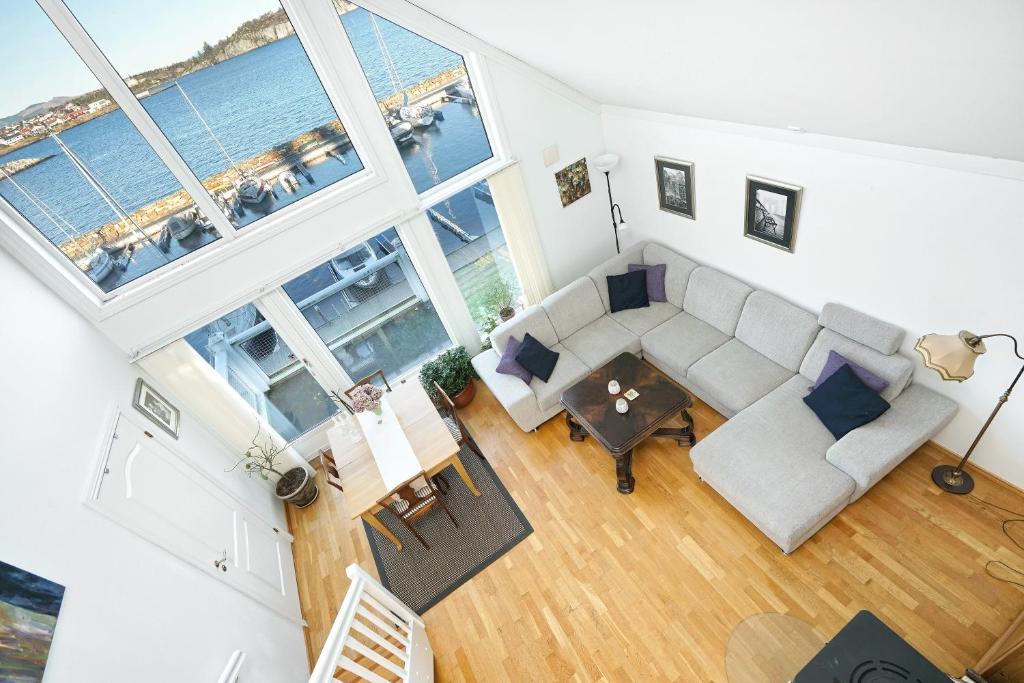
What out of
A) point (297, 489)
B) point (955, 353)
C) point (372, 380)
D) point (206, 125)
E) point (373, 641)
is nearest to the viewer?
point (955, 353)

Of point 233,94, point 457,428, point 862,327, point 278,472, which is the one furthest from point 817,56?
point 278,472

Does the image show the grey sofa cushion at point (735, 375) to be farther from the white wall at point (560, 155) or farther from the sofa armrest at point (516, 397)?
the white wall at point (560, 155)

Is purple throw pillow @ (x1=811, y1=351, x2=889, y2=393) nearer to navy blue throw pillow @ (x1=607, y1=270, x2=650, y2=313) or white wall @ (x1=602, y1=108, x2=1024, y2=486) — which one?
white wall @ (x1=602, y1=108, x2=1024, y2=486)

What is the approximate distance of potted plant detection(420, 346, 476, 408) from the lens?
4871mm

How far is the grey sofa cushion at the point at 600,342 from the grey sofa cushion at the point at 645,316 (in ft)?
0.23

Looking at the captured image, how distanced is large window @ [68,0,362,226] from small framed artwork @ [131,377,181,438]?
1.49 meters

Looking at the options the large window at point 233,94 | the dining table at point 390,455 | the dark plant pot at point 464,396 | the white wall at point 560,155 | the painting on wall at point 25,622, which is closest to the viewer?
the painting on wall at point 25,622

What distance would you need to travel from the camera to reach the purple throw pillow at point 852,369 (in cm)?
327

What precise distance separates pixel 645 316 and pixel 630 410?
1315mm

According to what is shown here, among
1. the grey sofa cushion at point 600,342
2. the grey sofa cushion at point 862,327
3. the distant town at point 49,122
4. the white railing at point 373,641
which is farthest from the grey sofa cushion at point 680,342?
the distant town at point 49,122

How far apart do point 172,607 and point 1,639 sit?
3.01ft

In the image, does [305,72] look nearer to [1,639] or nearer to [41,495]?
[41,495]

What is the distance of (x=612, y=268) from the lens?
5031mm

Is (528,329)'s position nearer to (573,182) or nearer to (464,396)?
(464,396)
